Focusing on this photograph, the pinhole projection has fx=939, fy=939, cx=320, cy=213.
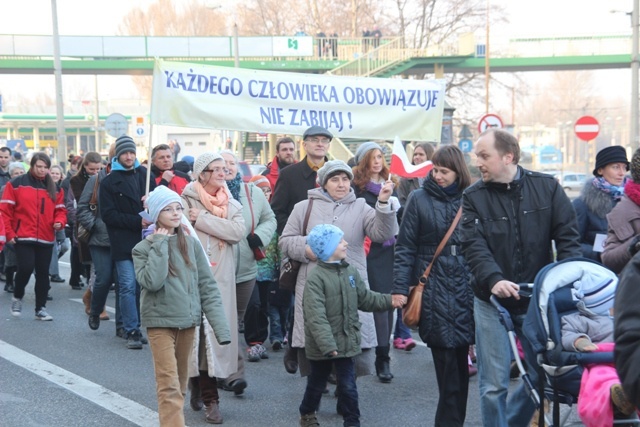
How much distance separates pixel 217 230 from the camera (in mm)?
7023

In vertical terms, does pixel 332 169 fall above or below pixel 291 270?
above

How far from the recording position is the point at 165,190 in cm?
606

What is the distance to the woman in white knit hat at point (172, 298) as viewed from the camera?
5895mm

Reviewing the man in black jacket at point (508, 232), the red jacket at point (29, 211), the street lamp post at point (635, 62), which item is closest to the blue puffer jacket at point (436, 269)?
the man in black jacket at point (508, 232)

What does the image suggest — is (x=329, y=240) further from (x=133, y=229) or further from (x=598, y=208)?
(x=133, y=229)

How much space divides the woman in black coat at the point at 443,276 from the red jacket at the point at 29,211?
18.7 feet

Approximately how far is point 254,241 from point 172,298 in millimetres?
1958

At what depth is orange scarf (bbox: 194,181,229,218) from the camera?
7.08 m

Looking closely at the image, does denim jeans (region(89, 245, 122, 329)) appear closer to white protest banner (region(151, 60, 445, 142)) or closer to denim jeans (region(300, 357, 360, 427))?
white protest banner (region(151, 60, 445, 142))

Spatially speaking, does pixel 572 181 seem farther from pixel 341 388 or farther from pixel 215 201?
pixel 341 388

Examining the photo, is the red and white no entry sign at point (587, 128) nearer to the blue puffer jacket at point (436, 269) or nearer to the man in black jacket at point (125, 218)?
the man in black jacket at point (125, 218)

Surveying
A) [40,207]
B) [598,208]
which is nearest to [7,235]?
[40,207]

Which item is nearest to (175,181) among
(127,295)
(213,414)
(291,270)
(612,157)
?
(127,295)

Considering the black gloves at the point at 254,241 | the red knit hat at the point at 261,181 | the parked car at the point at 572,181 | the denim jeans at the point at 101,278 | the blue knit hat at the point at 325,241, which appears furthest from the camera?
the parked car at the point at 572,181
